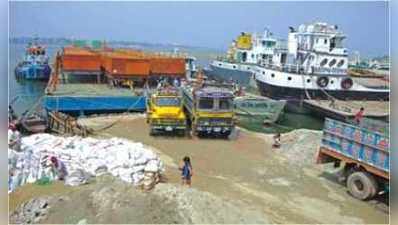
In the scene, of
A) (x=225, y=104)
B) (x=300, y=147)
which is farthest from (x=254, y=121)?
(x=300, y=147)

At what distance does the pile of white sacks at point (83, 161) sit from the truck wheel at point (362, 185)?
10.9 feet

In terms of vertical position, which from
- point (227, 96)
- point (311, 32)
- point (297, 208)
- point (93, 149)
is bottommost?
point (297, 208)

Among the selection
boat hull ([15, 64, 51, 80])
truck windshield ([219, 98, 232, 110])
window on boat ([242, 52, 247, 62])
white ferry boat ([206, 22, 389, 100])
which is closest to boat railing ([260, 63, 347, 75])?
white ferry boat ([206, 22, 389, 100])

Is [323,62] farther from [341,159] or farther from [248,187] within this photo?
[248,187]

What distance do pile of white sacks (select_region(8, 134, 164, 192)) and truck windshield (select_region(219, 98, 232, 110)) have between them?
13.1ft

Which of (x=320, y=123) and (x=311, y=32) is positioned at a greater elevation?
(x=311, y=32)

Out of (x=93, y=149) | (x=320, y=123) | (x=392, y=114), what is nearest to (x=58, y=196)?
(x=93, y=149)

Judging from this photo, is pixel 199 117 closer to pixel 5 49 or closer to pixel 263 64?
pixel 5 49

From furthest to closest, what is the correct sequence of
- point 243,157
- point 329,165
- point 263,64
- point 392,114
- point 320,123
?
point 263,64
point 320,123
point 243,157
point 329,165
point 392,114

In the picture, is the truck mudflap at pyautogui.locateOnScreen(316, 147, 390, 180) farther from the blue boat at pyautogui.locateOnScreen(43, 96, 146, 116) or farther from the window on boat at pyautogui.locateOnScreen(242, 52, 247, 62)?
the window on boat at pyautogui.locateOnScreen(242, 52, 247, 62)

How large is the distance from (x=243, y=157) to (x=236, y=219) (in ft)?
15.3

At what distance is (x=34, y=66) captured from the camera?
30125 millimetres

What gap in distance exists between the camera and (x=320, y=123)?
63.7 ft

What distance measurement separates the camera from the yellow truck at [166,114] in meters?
12.2
